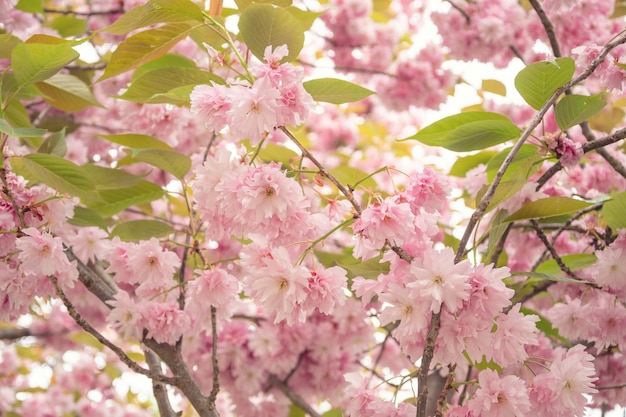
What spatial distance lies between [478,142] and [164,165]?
0.72m

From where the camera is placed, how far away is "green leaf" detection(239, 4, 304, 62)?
1.16 metres

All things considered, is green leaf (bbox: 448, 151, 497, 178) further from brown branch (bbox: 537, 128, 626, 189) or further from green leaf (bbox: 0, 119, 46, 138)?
green leaf (bbox: 0, 119, 46, 138)

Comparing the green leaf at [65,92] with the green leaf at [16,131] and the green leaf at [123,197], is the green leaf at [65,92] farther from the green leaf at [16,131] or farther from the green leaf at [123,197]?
the green leaf at [16,131]

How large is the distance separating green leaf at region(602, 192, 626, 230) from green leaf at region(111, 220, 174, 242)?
99 centimetres

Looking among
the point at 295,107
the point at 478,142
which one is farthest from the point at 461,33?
the point at 295,107

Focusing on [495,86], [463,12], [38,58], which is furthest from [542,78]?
[495,86]

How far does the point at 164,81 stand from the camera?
53.1 inches

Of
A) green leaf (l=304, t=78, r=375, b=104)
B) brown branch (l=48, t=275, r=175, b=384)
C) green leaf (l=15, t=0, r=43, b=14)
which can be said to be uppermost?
green leaf (l=15, t=0, r=43, b=14)

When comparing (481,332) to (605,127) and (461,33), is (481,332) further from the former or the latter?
(461,33)

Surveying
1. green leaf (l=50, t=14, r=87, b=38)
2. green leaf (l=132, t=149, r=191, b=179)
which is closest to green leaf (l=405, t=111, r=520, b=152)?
green leaf (l=132, t=149, r=191, b=179)

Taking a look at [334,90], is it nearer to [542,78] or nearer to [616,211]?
[542,78]

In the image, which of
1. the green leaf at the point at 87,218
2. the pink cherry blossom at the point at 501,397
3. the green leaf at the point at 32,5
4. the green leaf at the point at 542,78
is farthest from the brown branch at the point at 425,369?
the green leaf at the point at 32,5

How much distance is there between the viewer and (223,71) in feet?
6.57

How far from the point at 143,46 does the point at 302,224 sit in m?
0.51
